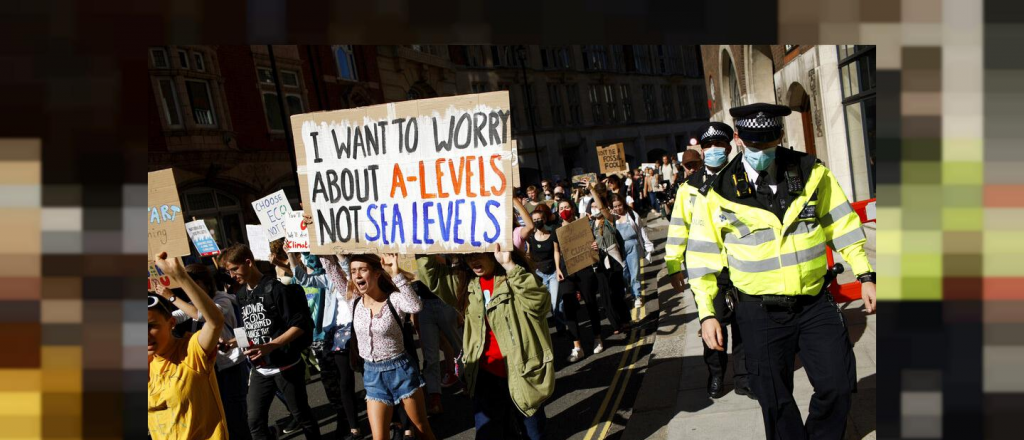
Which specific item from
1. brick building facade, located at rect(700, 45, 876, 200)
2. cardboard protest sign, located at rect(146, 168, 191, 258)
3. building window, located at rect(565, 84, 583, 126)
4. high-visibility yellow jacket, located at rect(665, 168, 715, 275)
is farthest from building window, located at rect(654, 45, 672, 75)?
high-visibility yellow jacket, located at rect(665, 168, 715, 275)

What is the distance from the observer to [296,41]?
2178 millimetres

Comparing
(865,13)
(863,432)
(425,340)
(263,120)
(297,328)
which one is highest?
(263,120)

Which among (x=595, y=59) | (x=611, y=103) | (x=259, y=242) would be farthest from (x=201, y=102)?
(x=611, y=103)

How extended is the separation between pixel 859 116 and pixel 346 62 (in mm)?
22816

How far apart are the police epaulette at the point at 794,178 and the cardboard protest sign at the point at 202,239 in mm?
9079

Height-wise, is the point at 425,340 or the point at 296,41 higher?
the point at 296,41

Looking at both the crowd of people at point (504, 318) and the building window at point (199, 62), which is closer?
the crowd of people at point (504, 318)

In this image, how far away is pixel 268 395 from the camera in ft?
19.1

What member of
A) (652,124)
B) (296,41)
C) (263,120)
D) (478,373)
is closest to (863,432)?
(478,373)

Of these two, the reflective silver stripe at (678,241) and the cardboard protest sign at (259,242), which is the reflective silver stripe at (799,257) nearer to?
the reflective silver stripe at (678,241)

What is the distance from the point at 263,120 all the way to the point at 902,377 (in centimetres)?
2543

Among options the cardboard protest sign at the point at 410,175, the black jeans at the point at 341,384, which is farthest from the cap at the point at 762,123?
the black jeans at the point at 341,384

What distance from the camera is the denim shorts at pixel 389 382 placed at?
5129 millimetres

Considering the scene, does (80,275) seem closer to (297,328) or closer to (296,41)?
(296,41)
